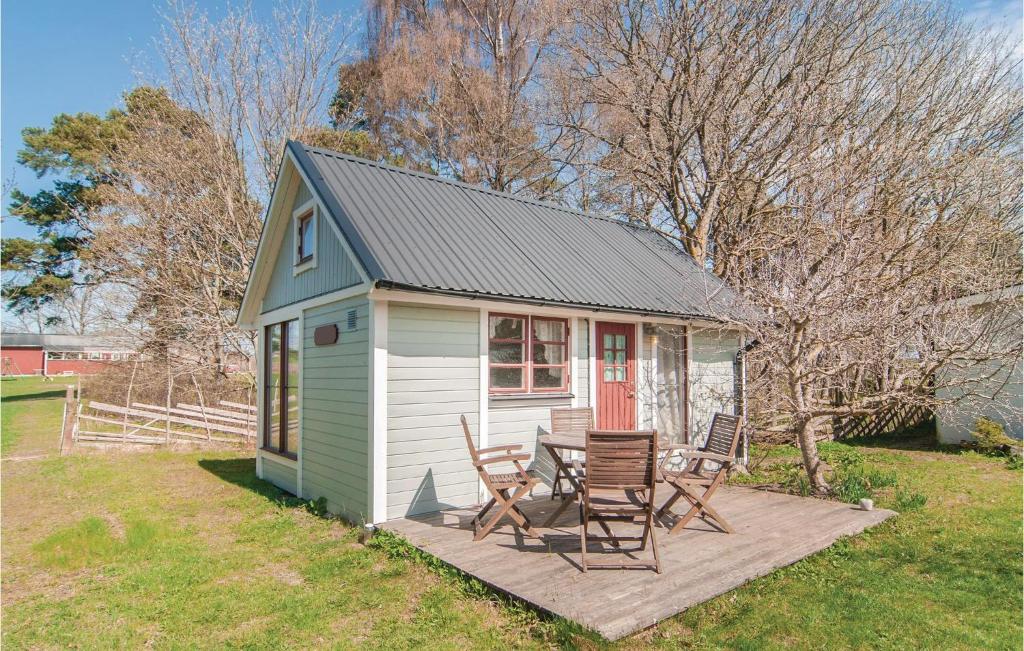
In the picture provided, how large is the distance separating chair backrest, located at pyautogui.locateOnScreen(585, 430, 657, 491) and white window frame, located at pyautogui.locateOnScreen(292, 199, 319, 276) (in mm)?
5000

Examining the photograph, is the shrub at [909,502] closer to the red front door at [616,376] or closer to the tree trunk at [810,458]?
the tree trunk at [810,458]

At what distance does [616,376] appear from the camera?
8945 mm

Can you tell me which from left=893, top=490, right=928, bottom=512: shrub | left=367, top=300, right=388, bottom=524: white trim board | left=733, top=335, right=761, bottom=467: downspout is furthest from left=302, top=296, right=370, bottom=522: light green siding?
left=893, top=490, right=928, bottom=512: shrub

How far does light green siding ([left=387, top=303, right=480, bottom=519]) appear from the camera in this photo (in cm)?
646

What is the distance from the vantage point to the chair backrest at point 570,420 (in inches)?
305

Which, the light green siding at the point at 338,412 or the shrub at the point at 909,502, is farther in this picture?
the shrub at the point at 909,502

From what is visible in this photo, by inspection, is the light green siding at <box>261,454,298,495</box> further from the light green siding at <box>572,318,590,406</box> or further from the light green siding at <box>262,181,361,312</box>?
the light green siding at <box>572,318,590,406</box>

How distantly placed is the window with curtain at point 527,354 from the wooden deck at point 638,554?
1.55 m

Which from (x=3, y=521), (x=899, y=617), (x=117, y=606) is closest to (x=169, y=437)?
(x=3, y=521)

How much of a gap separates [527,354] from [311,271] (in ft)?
10.7

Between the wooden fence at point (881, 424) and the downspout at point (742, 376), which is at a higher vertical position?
the downspout at point (742, 376)

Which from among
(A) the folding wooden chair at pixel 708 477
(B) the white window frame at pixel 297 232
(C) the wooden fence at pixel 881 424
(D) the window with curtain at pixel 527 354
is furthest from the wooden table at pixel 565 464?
(C) the wooden fence at pixel 881 424

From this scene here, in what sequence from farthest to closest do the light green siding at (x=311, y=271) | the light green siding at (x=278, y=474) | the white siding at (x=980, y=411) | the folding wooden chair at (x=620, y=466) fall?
1. the white siding at (x=980, y=411)
2. the light green siding at (x=278, y=474)
3. the light green siding at (x=311, y=271)
4. the folding wooden chair at (x=620, y=466)

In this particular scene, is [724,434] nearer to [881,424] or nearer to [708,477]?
[708,477]
